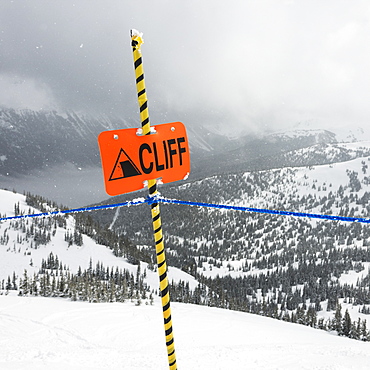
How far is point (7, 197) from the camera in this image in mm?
106188

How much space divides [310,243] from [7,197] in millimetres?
174321

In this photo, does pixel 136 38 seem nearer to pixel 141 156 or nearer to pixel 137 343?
pixel 141 156

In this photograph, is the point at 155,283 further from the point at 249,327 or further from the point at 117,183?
the point at 117,183

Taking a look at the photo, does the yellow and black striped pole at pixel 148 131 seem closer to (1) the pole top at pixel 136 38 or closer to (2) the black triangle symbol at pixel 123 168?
(1) the pole top at pixel 136 38

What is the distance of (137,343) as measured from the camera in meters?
11.0

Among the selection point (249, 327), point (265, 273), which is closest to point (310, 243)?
point (265, 273)

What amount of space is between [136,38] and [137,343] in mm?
10738

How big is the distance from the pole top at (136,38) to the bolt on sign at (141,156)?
114 centimetres

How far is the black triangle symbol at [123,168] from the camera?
13.8 feet

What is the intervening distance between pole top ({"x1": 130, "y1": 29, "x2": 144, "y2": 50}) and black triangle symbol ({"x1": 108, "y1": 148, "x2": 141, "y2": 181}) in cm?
147

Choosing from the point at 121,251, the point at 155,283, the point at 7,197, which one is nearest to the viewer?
the point at 155,283

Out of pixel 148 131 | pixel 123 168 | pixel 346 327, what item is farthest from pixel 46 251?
pixel 148 131

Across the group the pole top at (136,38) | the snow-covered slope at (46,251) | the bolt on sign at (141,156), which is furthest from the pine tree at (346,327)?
the pole top at (136,38)

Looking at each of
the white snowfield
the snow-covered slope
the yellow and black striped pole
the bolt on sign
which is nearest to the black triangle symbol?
the bolt on sign
